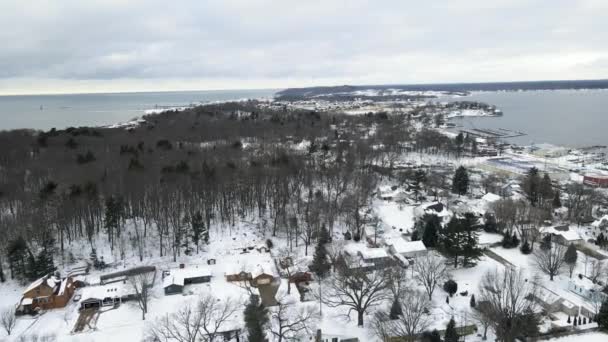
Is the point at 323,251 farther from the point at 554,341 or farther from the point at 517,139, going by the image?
the point at 517,139

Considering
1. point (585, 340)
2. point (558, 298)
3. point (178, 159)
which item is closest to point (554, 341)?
point (585, 340)

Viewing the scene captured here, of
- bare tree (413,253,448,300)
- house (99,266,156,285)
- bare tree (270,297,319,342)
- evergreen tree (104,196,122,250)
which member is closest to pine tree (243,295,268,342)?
bare tree (270,297,319,342)

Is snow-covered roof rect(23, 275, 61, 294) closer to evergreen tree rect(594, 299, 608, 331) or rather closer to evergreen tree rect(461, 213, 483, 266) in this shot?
evergreen tree rect(461, 213, 483, 266)

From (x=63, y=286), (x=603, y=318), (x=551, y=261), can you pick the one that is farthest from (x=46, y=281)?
(x=551, y=261)

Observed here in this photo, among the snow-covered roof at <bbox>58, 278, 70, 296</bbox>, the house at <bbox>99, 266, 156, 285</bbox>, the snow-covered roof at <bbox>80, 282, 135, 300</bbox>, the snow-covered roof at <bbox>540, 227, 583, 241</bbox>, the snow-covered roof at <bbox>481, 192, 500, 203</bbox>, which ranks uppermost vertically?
the snow-covered roof at <bbox>481, 192, 500, 203</bbox>

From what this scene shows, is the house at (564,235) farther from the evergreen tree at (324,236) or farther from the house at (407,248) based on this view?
the evergreen tree at (324,236)

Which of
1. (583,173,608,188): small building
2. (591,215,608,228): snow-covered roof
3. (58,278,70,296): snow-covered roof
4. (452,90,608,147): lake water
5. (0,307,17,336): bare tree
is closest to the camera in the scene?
(0,307,17,336): bare tree

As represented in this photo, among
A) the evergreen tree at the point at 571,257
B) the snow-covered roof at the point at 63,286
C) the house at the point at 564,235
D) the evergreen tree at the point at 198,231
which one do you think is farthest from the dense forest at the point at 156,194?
the house at the point at 564,235
